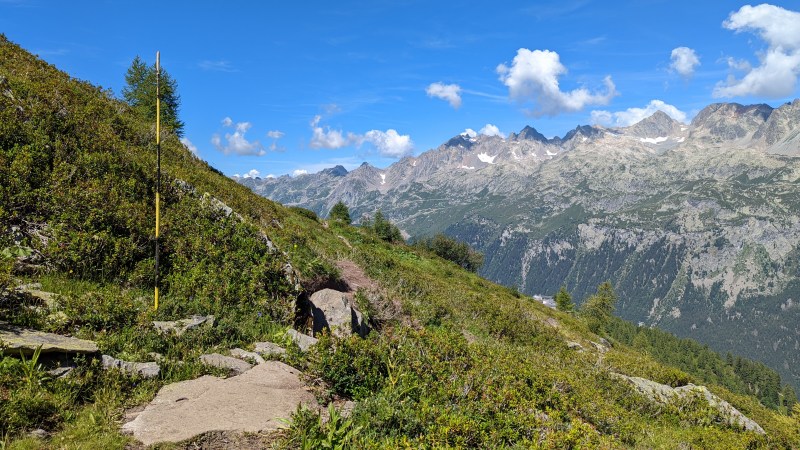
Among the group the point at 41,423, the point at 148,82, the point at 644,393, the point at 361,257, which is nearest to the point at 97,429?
the point at 41,423

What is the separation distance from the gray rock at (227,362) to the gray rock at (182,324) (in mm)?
1222

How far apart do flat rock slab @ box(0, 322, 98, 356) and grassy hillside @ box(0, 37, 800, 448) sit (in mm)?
337

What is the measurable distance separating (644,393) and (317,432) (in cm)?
1532

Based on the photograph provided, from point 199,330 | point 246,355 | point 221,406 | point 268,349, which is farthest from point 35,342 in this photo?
point 268,349

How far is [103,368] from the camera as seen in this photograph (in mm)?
7492

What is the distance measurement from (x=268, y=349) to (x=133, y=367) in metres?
3.02

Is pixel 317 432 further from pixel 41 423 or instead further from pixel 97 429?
pixel 41 423

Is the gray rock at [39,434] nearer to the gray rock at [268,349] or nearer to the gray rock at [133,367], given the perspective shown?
the gray rock at [133,367]

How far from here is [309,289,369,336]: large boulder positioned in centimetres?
1402

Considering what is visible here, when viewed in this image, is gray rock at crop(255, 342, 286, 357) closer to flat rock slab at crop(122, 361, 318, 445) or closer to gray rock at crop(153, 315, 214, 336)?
flat rock slab at crop(122, 361, 318, 445)

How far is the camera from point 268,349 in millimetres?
10219

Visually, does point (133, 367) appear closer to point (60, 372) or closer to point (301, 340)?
point (60, 372)

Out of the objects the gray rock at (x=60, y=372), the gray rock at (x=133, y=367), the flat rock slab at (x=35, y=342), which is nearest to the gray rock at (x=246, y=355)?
the gray rock at (x=133, y=367)

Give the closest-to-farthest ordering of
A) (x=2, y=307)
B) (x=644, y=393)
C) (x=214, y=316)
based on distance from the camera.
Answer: (x=2, y=307) → (x=214, y=316) → (x=644, y=393)
